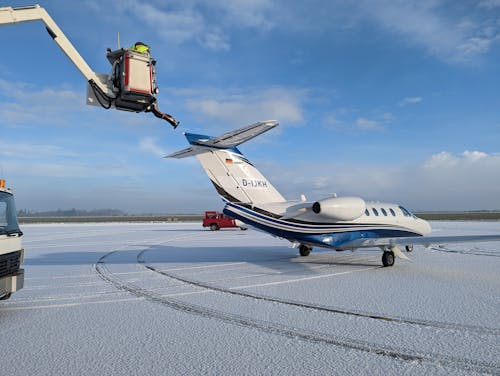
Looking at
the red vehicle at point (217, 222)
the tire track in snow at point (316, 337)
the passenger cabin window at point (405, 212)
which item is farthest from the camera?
the red vehicle at point (217, 222)

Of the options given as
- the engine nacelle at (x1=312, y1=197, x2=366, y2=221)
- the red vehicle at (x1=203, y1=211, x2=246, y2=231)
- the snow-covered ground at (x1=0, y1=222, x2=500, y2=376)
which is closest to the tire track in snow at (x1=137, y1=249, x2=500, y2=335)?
the snow-covered ground at (x1=0, y1=222, x2=500, y2=376)

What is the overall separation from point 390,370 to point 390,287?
4767mm

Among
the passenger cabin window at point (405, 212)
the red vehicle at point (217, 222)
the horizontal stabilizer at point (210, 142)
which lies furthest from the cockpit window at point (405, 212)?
the red vehicle at point (217, 222)

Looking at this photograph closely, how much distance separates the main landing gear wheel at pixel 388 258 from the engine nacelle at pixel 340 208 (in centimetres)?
153

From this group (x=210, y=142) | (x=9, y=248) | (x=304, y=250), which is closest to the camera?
(x=9, y=248)

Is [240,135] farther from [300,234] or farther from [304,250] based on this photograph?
[304,250]

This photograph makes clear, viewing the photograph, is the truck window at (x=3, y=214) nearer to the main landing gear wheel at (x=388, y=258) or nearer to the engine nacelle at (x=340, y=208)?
the engine nacelle at (x=340, y=208)

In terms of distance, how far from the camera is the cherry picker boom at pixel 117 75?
6.10 meters

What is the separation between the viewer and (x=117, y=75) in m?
6.27

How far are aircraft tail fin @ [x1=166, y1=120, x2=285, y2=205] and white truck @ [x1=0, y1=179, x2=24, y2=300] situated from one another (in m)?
5.25

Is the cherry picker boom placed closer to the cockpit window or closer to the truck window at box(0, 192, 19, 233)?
the truck window at box(0, 192, 19, 233)

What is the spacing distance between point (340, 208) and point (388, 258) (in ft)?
8.12

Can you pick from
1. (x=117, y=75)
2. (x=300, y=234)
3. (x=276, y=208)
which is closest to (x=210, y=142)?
(x=276, y=208)

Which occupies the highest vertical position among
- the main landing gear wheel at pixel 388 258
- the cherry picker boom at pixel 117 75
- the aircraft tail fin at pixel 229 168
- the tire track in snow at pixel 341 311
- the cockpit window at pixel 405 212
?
the cherry picker boom at pixel 117 75
